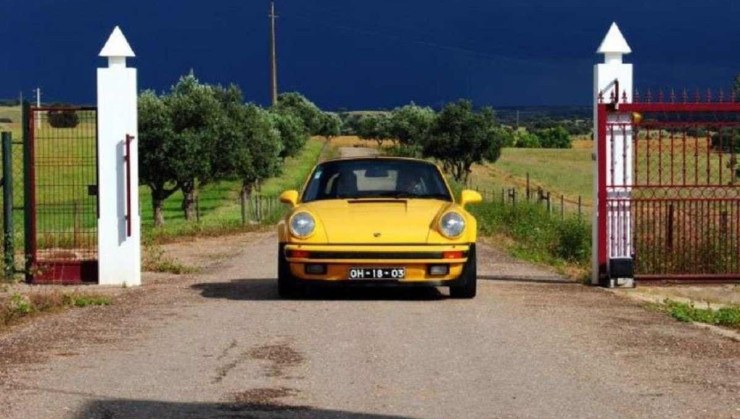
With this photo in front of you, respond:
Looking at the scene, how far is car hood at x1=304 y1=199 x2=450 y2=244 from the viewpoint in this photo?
1339cm

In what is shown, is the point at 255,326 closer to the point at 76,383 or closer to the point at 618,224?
the point at 76,383

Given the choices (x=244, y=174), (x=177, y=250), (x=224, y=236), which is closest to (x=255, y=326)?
(x=177, y=250)

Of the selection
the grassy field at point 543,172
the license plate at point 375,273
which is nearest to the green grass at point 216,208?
the grassy field at point 543,172

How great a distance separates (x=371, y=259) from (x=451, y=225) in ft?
3.04

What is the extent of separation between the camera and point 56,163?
1664 centimetres

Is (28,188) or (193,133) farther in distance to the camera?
(193,133)

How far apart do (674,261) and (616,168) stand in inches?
68.1

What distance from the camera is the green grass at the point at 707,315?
40.8ft

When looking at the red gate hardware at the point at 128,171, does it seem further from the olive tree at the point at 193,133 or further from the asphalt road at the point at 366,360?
the olive tree at the point at 193,133

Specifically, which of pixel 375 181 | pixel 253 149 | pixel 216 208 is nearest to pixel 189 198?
pixel 253 149

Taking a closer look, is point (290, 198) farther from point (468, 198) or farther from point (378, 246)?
point (468, 198)

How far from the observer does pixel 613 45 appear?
639 inches

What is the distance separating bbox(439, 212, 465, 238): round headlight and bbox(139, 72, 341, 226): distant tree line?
2890 cm

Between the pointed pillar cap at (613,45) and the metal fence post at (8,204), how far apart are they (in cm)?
746
